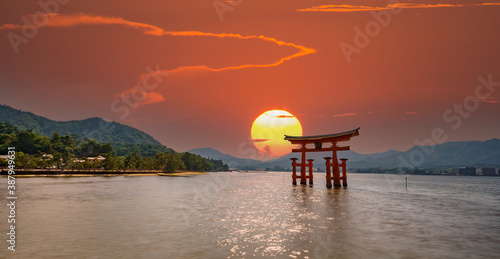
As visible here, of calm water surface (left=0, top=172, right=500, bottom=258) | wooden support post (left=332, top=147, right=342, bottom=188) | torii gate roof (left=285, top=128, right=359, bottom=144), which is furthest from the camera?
wooden support post (left=332, top=147, right=342, bottom=188)

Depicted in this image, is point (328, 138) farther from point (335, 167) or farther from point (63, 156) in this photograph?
point (63, 156)

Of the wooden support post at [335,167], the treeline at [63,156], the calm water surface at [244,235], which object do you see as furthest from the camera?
the treeline at [63,156]

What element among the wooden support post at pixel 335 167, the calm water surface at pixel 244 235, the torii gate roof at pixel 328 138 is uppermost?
the torii gate roof at pixel 328 138

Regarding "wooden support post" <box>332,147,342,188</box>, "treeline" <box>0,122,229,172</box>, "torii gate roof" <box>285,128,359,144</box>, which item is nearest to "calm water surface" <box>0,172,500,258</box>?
"torii gate roof" <box>285,128,359,144</box>

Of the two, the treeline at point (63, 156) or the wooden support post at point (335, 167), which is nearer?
the wooden support post at point (335, 167)

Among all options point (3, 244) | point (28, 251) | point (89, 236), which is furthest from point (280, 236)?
point (3, 244)

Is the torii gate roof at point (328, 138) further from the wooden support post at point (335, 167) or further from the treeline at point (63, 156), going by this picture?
the treeline at point (63, 156)

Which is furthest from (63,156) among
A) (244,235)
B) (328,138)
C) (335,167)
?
(244,235)

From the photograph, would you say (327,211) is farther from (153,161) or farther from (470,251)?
(153,161)

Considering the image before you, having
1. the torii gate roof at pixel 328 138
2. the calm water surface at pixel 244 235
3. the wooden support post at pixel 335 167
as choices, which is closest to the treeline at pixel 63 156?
the torii gate roof at pixel 328 138

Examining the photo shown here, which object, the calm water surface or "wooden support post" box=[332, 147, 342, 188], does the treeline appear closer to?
"wooden support post" box=[332, 147, 342, 188]

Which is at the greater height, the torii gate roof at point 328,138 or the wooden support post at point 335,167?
the torii gate roof at point 328,138

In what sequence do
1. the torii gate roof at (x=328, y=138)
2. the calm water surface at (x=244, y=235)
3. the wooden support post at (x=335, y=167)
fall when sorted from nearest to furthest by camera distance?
1. the calm water surface at (x=244, y=235)
2. the torii gate roof at (x=328, y=138)
3. the wooden support post at (x=335, y=167)

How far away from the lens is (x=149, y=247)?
13.4 m
